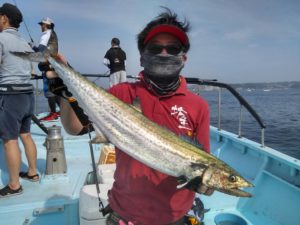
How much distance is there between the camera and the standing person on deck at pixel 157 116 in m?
2.04

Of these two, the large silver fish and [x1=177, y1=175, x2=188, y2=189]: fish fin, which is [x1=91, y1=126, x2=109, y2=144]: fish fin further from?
[x1=177, y1=175, x2=188, y2=189]: fish fin

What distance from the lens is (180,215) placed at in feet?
7.02

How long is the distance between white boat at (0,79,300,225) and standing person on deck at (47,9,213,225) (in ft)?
3.81

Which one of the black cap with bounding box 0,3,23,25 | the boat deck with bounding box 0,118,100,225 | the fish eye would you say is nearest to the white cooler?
the boat deck with bounding box 0,118,100,225

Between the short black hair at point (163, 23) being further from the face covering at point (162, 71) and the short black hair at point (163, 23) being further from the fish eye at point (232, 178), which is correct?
the fish eye at point (232, 178)

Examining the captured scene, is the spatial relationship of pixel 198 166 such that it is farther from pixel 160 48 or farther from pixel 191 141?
pixel 160 48

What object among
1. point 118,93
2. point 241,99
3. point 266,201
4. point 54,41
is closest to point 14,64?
point 54,41

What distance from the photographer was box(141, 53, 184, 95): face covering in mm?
2186

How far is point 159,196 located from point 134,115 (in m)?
0.60

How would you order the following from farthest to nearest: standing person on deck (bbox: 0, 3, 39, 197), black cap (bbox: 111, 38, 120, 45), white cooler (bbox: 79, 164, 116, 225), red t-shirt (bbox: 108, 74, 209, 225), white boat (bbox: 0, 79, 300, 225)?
black cap (bbox: 111, 38, 120, 45), standing person on deck (bbox: 0, 3, 39, 197), white boat (bbox: 0, 79, 300, 225), white cooler (bbox: 79, 164, 116, 225), red t-shirt (bbox: 108, 74, 209, 225)

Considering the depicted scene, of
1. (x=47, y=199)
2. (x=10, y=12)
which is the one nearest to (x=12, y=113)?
(x=47, y=199)

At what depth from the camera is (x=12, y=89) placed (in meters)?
4.22

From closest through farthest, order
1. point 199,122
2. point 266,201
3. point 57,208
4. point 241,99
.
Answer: point 199,122 < point 57,208 < point 266,201 < point 241,99

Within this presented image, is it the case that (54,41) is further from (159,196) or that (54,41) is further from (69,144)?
(69,144)
